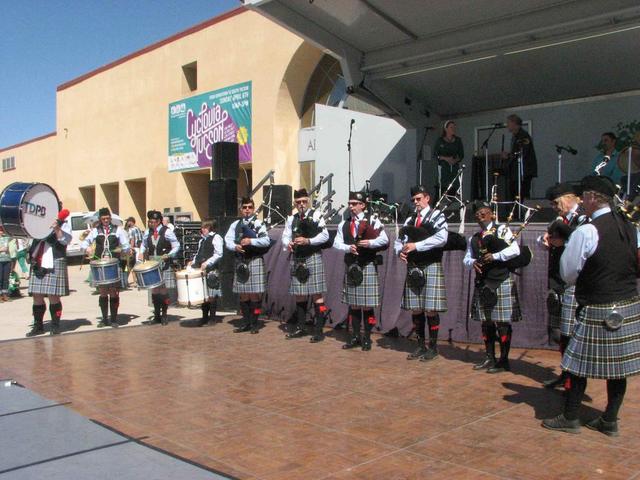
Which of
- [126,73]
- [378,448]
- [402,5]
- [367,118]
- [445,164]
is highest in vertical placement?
[126,73]

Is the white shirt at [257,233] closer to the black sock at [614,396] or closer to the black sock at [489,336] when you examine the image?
the black sock at [489,336]

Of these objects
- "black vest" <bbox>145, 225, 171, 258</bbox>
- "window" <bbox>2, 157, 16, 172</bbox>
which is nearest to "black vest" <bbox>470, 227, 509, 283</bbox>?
"black vest" <bbox>145, 225, 171, 258</bbox>

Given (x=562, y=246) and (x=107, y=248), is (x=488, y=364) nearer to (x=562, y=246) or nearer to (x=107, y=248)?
(x=562, y=246)

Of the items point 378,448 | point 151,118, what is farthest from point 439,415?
point 151,118

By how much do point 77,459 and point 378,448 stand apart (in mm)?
1666

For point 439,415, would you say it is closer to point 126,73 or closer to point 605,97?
point 605,97

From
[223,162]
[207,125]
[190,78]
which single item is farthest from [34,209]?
[190,78]

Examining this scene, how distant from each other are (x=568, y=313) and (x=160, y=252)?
5707mm

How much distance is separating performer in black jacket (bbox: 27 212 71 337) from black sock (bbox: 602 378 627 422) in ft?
20.2

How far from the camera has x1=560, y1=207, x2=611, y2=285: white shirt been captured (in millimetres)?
3566

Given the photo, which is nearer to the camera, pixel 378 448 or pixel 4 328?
pixel 378 448

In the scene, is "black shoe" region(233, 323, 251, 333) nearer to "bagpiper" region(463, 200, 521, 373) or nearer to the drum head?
the drum head

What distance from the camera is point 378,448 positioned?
11.9ft

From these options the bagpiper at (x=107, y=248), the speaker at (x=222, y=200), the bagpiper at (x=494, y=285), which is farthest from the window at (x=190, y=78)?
the bagpiper at (x=494, y=285)
